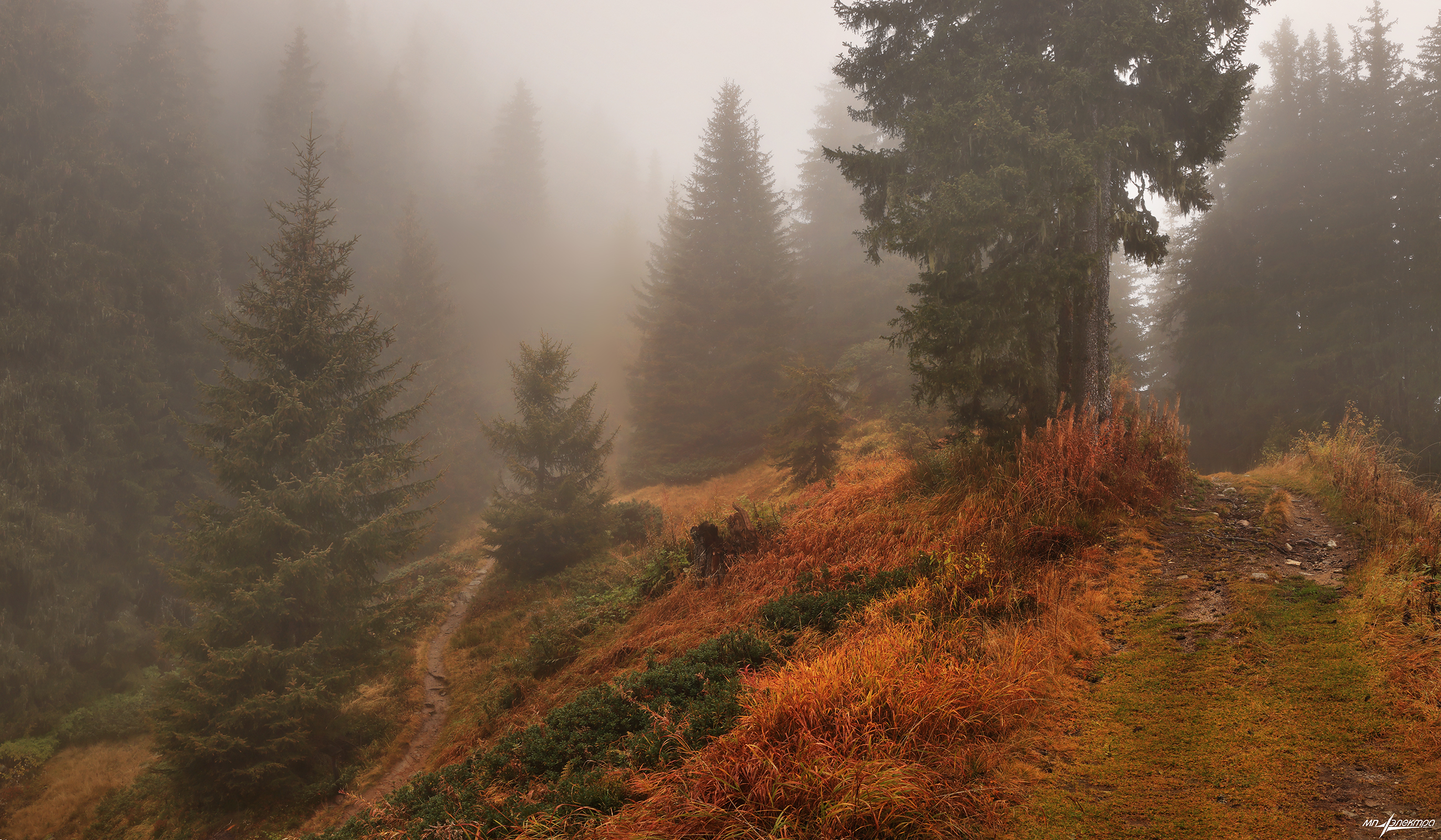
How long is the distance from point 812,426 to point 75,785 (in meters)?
16.4

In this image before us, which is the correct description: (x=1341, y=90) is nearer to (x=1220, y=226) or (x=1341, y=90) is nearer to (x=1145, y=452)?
(x=1220, y=226)

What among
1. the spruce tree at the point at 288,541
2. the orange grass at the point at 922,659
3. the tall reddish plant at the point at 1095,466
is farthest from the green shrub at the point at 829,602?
the spruce tree at the point at 288,541

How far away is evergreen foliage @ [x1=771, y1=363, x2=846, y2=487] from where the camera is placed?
13.5m

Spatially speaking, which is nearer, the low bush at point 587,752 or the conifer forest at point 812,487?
the conifer forest at point 812,487

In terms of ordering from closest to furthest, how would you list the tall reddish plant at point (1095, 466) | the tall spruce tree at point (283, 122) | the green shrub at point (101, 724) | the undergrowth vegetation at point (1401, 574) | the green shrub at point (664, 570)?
the undergrowth vegetation at point (1401, 574), the tall reddish plant at point (1095, 466), the green shrub at point (664, 570), the green shrub at point (101, 724), the tall spruce tree at point (283, 122)

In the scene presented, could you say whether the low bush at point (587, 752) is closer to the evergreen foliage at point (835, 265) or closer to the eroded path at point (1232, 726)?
the eroded path at point (1232, 726)

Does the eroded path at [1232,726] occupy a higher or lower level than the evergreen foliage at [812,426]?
lower

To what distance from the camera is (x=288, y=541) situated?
961cm

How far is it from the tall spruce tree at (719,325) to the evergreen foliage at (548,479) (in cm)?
571

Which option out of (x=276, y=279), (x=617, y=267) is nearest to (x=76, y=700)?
(x=276, y=279)

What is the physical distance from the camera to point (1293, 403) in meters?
17.5

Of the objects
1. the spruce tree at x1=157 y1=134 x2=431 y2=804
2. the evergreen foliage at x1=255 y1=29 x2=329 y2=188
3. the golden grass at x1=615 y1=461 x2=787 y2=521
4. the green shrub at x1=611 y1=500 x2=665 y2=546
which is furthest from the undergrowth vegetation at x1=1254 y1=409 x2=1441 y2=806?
the evergreen foliage at x1=255 y1=29 x2=329 y2=188

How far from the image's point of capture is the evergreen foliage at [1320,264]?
16000 mm

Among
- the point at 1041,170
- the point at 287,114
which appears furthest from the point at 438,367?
the point at 1041,170
